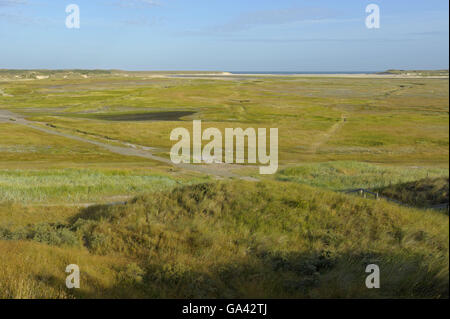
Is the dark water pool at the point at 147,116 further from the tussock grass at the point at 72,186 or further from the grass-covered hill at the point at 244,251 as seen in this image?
the grass-covered hill at the point at 244,251

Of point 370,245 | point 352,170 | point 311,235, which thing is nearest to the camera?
point 370,245

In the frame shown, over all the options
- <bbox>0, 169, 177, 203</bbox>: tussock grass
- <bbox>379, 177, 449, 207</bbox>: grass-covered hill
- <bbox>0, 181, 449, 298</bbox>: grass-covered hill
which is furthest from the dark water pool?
<bbox>379, 177, 449, 207</bbox>: grass-covered hill

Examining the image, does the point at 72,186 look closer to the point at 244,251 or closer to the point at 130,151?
the point at 244,251

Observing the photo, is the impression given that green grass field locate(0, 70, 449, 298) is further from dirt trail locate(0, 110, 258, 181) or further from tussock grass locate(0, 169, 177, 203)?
dirt trail locate(0, 110, 258, 181)

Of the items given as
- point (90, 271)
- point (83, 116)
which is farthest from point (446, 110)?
point (83, 116)

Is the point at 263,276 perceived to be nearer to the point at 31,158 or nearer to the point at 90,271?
the point at 90,271

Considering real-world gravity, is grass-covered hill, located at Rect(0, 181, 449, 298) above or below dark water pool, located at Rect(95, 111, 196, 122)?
below

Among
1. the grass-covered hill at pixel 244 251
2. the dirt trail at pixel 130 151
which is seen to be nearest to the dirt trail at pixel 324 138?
the dirt trail at pixel 130 151

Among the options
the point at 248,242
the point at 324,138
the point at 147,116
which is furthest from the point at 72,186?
the point at 147,116
